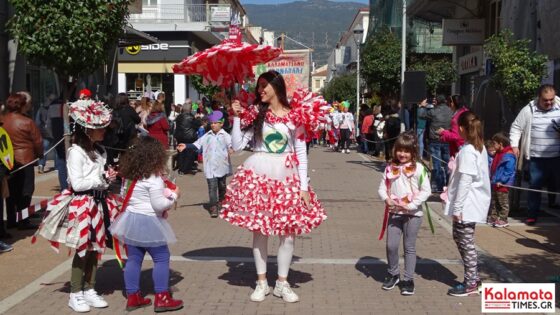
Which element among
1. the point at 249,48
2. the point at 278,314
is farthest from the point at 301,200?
the point at 249,48

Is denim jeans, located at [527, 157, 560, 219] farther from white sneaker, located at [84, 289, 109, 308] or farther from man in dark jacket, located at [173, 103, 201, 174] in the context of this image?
man in dark jacket, located at [173, 103, 201, 174]

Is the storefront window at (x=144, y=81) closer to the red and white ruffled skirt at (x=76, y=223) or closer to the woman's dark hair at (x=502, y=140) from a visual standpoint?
the woman's dark hair at (x=502, y=140)

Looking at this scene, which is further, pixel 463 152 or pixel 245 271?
pixel 245 271

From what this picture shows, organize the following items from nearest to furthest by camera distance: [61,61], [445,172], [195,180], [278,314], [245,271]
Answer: [278,314]
[245,271]
[61,61]
[445,172]
[195,180]

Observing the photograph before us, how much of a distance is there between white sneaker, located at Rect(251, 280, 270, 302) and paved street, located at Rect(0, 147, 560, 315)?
0.06 meters

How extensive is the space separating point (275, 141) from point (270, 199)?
49cm

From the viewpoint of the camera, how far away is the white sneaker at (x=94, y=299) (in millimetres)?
5793

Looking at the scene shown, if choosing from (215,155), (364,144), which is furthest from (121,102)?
(364,144)

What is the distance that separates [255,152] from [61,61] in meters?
5.56

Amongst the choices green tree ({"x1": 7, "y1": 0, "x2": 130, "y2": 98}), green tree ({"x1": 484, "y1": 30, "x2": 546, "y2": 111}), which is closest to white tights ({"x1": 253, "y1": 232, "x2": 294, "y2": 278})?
green tree ({"x1": 7, "y1": 0, "x2": 130, "y2": 98})

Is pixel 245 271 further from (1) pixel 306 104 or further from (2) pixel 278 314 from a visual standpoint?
(1) pixel 306 104

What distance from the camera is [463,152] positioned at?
20.5 feet

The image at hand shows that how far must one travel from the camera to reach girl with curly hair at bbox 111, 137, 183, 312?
5.58 metres

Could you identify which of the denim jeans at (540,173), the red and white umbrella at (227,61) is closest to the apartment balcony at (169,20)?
the denim jeans at (540,173)
